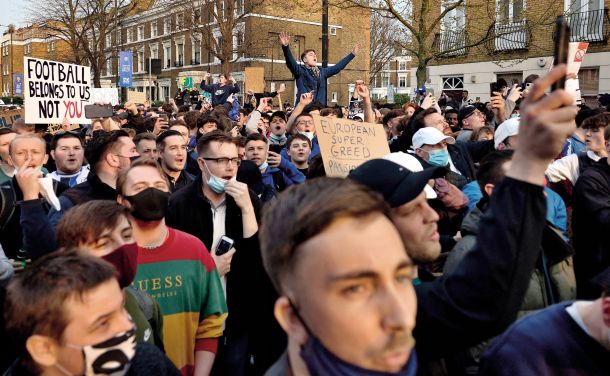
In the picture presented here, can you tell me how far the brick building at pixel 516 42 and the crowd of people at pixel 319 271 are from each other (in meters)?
15.5

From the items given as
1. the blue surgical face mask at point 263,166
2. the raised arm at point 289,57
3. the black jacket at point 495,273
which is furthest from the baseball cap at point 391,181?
the raised arm at point 289,57

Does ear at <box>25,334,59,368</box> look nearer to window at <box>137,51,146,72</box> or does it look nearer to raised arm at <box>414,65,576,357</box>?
raised arm at <box>414,65,576,357</box>

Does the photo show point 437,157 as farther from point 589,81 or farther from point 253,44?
point 253,44

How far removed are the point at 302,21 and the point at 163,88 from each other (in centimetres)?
1790

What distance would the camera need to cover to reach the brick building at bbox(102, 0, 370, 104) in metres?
46.6

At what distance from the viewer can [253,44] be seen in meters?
43.8

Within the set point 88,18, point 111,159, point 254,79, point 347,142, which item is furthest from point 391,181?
point 88,18

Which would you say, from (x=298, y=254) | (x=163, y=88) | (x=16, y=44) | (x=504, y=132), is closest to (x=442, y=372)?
(x=298, y=254)

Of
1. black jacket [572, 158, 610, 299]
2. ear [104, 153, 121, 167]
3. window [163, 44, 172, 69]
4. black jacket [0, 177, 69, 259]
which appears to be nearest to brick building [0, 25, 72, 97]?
window [163, 44, 172, 69]

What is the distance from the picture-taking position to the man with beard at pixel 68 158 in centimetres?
572

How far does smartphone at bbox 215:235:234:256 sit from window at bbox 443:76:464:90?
25.2 meters

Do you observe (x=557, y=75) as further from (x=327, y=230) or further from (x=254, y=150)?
(x=254, y=150)

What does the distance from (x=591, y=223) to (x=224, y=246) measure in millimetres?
2654

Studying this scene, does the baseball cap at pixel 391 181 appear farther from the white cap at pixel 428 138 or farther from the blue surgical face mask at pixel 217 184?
the white cap at pixel 428 138
